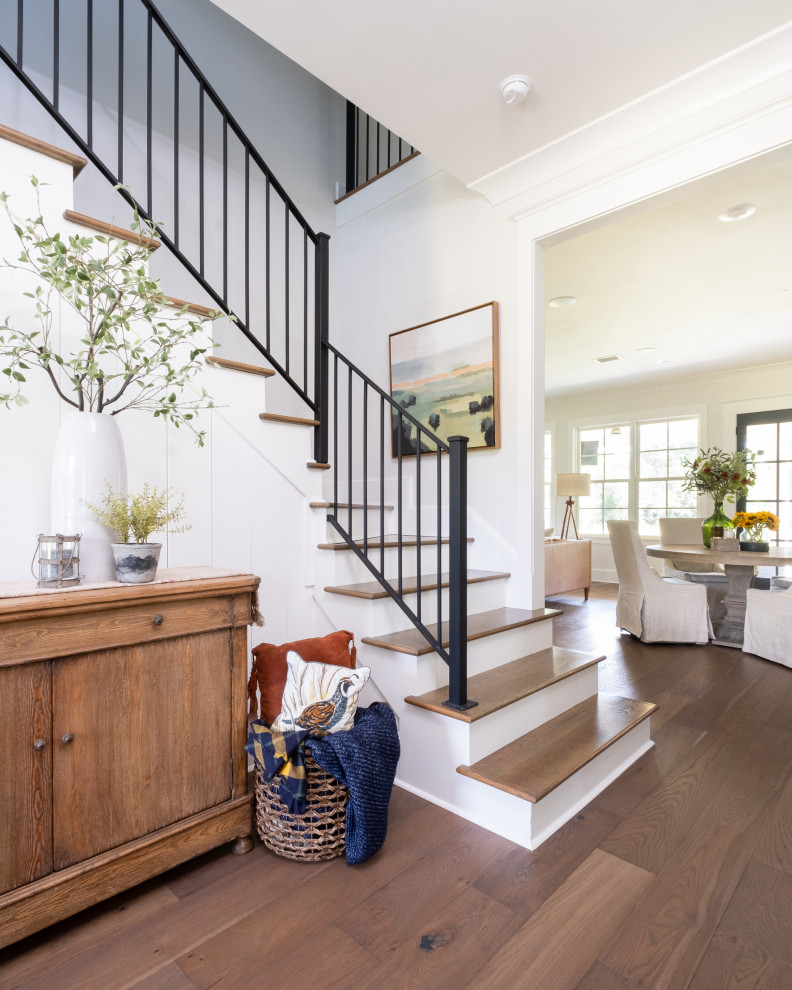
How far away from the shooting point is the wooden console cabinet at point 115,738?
1.28 m

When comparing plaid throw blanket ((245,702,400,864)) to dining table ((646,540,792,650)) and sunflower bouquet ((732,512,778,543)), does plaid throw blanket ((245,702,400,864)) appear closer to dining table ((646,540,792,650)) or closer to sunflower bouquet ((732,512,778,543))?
dining table ((646,540,792,650))

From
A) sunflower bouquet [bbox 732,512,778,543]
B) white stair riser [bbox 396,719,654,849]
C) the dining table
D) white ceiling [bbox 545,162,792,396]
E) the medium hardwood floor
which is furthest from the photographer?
sunflower bouquet [bbox 732,512,778,543]

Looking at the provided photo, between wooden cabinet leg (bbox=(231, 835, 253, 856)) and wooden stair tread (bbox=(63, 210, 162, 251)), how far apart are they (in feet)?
6.08

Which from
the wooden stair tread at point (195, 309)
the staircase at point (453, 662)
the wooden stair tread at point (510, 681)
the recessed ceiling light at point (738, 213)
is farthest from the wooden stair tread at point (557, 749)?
the recessed ceiling light at point (738, 213)

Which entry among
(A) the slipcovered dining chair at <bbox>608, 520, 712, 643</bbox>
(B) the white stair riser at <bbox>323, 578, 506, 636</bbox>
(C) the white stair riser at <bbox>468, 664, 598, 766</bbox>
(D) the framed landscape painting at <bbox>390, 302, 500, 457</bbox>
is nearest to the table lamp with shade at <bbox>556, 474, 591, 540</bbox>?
(A) the slipcovered dining chair at <bbox>608, 520, 712, 643</bbox>

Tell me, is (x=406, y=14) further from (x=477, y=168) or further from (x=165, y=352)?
(x=165, y=352)

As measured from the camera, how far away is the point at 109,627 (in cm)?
141

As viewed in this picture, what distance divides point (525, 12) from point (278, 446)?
70.6 inches

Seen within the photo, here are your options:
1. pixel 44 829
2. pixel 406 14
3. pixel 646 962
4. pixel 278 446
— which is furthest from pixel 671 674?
pixel 406 14

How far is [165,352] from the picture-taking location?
5.70ft

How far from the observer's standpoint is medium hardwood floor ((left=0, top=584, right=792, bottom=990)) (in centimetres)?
126

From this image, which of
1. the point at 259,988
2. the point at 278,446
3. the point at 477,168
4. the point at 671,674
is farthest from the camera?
the point at 671,674

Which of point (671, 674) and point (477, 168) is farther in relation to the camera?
point (671, 674)

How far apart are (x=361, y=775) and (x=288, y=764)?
21 centimetres
